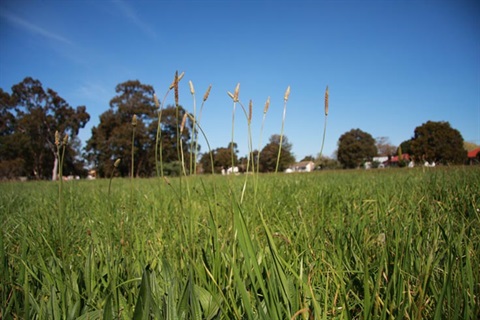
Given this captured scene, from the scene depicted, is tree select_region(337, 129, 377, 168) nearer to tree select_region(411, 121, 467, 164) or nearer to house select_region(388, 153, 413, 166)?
house select_region(388, 153, 413, 166)

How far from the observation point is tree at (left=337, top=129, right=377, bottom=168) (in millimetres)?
71438

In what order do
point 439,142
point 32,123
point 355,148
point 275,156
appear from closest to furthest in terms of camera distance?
point 32,123, point 439,142, point 275,156, point 355,148

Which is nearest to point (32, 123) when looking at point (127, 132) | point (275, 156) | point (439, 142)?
point (127, 132)

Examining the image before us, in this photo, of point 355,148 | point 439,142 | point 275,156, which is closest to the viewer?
point 439,142

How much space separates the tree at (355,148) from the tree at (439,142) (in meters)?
17.0

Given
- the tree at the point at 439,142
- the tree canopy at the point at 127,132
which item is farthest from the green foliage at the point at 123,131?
the tree at the point at 439,142

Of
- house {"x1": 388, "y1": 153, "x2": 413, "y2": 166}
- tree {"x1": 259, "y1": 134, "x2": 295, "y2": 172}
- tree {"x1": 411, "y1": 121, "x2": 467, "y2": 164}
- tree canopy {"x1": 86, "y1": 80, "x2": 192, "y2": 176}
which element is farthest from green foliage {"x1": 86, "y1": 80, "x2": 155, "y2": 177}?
tree {"x1": 411, "y1": 121, "x2": 467, "y2": 164}

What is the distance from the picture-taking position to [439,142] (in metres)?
50.9

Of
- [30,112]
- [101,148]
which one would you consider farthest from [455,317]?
[30,112]

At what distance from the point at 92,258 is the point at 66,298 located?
15 cm

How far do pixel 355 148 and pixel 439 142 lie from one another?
22.5 m

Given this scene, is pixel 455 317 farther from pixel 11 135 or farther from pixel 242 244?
pixel 11 135

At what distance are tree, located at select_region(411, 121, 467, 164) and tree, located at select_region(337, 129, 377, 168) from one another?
17.0 metres

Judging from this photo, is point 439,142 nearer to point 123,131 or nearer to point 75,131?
point 123,131
